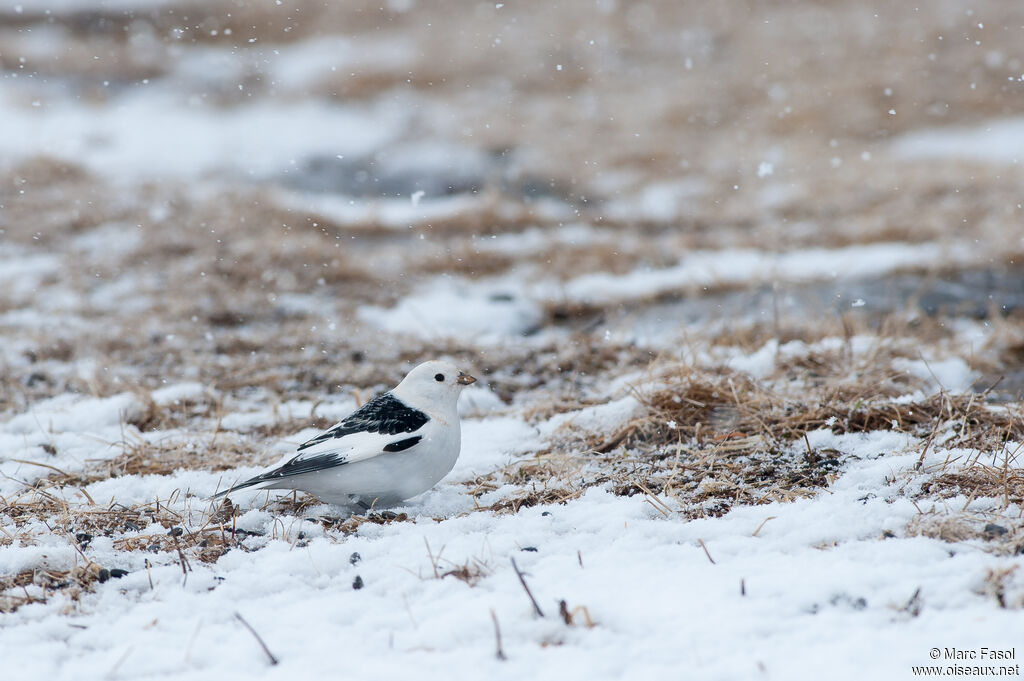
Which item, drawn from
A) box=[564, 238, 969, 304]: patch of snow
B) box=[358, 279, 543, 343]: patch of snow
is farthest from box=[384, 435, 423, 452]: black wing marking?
box=[564, 238, 969, 304]: patch of snow

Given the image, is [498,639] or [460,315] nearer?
[498,639]

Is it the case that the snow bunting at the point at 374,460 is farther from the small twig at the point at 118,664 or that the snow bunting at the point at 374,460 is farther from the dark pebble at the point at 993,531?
the dark pebble at the point at 993,531

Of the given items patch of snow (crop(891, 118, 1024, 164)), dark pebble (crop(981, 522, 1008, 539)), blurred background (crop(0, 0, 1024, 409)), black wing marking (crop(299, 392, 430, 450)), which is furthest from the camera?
patch of snow (crop(891, 118, 1024, 164))

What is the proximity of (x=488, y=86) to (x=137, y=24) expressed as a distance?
959 cm

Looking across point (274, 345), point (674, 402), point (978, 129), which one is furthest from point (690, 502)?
point (978, 129)

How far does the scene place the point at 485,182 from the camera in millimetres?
12422

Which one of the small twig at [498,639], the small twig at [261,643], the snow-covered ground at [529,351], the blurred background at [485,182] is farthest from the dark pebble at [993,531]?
the blurred background at [485,182]

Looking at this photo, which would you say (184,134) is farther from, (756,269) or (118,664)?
(118,664)

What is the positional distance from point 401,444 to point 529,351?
128 inches

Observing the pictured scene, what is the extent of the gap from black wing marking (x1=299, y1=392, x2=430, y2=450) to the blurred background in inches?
83.1

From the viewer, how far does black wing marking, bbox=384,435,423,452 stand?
363cm

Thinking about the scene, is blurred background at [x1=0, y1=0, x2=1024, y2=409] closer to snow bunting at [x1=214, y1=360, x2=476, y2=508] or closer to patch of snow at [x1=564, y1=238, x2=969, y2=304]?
patch of snow at [x1=564, y1=238, x2=969, y2=304]

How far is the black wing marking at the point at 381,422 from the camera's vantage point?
376 centimetres

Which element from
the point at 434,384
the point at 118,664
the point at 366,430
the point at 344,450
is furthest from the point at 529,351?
the point at 118,664
